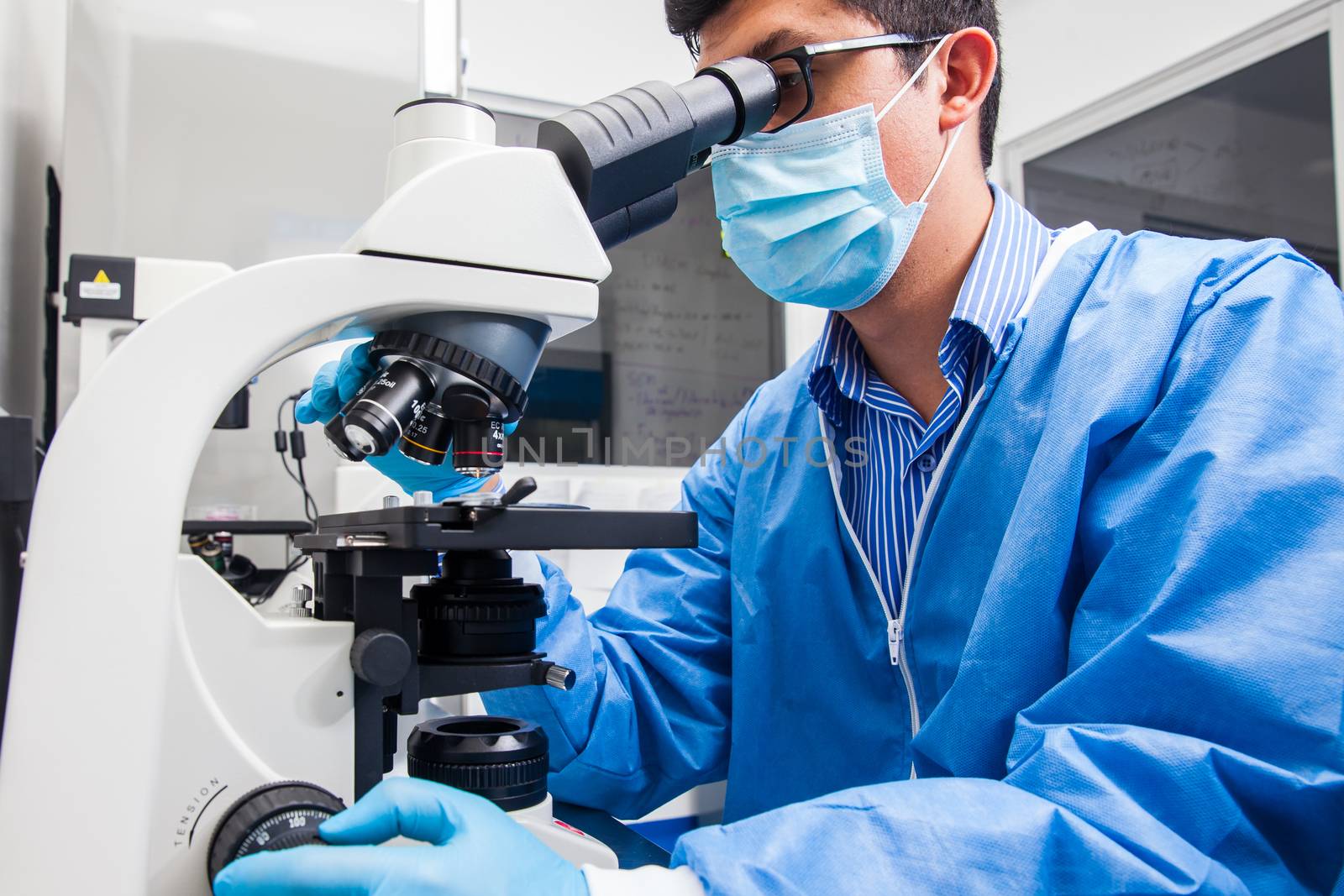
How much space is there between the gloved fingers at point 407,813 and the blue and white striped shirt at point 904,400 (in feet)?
2.06

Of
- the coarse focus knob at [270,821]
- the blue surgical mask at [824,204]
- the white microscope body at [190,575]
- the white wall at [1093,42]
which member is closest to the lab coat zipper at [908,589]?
the blue surgical mask at [824,204]

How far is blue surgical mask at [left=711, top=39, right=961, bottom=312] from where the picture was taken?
98cm

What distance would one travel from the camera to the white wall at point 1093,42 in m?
2.13

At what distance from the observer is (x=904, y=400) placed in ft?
3.44

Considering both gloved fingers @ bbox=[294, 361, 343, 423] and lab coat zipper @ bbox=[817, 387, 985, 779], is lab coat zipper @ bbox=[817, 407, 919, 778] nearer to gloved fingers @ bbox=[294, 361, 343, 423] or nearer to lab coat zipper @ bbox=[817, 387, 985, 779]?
lab coat zipper @ bbox=[817, 387, 985, 779]

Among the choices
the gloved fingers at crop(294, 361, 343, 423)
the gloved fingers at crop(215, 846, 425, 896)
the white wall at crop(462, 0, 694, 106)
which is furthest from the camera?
the white wall at crop(462, 0, 694, 106)

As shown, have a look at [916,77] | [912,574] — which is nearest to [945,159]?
[916,77]

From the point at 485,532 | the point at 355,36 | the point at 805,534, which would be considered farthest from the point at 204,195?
the point at 485,532

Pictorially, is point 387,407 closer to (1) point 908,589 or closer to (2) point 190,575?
(2) point 190,575

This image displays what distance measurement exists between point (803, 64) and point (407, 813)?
32.5 inches

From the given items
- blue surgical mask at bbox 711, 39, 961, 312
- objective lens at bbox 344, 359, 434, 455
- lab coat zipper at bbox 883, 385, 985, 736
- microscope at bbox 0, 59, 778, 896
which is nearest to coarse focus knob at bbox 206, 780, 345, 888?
microscope at bbox 0, 59, 778, 896

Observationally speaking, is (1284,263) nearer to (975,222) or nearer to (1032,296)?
(1032,296)

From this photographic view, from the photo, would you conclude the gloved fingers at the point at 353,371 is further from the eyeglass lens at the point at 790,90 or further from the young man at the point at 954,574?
the eyeglass lens at the point at 790,90

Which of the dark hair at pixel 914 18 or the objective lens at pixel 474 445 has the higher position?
the dark hair at pixel 914 18
